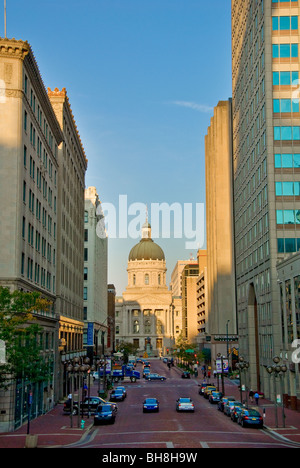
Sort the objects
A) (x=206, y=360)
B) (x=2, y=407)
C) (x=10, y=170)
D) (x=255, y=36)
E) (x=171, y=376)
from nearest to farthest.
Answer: (x=2, y=407) → (x=10, y=170) → (x=255, y=36) → (x=171, y=376) → (x=206, y=360)

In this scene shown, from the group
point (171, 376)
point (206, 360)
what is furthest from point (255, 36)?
point (206, 360)

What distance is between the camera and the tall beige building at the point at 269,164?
65.1 m

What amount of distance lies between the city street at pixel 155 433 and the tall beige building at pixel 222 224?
57.3 m

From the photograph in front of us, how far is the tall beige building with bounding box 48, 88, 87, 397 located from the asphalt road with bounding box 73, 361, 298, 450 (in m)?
14.9

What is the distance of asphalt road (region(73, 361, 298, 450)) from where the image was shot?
35.1 meters

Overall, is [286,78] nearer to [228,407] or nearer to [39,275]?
[39,275]

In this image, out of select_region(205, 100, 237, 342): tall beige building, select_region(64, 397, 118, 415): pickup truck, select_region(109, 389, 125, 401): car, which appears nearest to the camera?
select_region(64, 397, 118, 415): pickup truck

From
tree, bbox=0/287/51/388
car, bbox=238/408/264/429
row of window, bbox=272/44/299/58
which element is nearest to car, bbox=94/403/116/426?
tree, bbox=0/287/51/388

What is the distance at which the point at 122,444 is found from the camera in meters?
35.2

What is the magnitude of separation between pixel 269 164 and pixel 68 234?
1070 inches

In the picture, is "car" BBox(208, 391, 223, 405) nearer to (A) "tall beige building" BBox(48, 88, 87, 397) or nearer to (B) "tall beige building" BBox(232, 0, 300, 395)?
(B) "tall beige building" BBox(232, 0, 300, 395)

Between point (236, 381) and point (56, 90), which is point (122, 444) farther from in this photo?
point (236, 381)

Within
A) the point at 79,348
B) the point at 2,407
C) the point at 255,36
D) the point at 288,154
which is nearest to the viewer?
the point at 2,407

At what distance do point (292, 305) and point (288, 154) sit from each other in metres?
17.0
